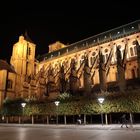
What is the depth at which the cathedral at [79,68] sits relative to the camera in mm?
40000

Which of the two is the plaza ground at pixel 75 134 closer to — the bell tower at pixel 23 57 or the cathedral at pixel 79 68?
the cathedral at pixel 79 68

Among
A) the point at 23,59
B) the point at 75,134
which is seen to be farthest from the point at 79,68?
the point at 75,134

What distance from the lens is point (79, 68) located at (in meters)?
47.0

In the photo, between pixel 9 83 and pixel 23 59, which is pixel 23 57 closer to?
pixel 23 59

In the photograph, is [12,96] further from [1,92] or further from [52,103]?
[52,103]

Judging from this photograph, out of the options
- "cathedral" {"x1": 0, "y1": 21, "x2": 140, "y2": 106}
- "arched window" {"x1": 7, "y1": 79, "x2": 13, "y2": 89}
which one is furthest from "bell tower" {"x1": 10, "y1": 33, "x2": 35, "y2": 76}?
"arched window" {"x1": 7, "y1": 79, "x2": 13, "y2": 89}

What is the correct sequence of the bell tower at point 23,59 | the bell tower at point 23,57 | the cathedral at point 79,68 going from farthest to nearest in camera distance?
the bell tower at point 23,57
the bell tower at point 23,59
the cathedral at point 79,68

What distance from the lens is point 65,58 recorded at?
193 ft

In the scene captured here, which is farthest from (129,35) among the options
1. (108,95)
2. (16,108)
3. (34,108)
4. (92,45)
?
(16,108)

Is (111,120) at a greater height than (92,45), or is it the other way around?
(92,45)

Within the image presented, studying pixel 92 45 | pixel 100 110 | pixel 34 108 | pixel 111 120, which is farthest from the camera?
pixel 92 45

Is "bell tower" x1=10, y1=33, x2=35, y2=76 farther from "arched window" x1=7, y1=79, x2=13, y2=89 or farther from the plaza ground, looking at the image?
the plaza ground

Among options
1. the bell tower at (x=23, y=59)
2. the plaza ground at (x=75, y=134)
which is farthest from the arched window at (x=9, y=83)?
the plaza ground at (x=75, y=134)

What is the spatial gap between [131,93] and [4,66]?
41746 mm
